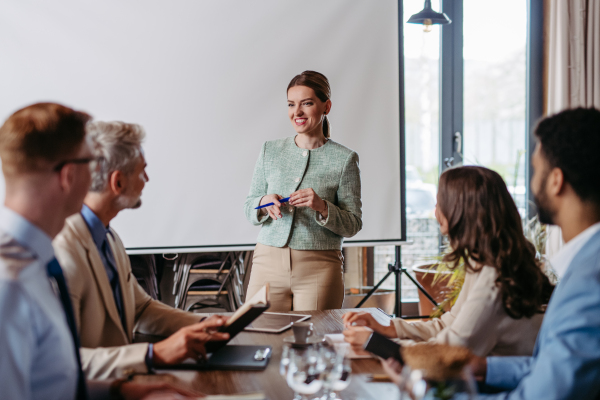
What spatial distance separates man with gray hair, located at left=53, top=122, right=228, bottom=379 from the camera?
53.0 inches

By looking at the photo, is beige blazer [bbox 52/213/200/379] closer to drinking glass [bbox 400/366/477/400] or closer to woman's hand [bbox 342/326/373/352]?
woman's hand [bbox 342/326/373/352]

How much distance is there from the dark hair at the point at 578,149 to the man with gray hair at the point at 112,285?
95 centimetres

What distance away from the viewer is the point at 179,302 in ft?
11.4

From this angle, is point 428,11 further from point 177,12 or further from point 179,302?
point 179,302

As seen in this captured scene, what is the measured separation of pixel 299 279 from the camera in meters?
2.43

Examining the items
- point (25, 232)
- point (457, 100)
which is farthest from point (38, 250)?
point (457, 100)

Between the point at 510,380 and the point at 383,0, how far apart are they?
9.63 feet

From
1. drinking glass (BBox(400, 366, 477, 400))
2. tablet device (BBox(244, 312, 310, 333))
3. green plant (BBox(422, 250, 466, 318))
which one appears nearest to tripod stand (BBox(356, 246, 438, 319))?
green plant (BBox(422, 250, 466, 318))

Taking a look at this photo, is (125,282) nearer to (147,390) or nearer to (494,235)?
(147,390)

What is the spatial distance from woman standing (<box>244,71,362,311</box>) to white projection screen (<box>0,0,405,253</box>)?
3.24 ft

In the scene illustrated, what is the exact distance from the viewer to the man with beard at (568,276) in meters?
1.00

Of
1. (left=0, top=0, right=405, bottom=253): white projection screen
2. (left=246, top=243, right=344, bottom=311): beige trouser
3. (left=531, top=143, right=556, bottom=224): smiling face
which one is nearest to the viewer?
(left=531, top=143, right=556, bottom=224): smiling face

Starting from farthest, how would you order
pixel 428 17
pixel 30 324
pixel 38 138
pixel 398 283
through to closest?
pixel 398 283, pixel 428 17, pixel 38 138, pixel 30 324

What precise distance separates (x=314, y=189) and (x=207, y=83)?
138 centimetres
